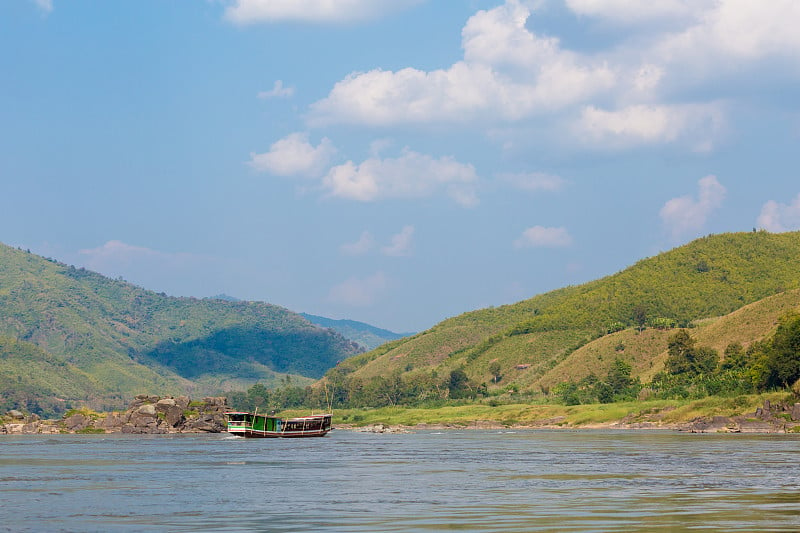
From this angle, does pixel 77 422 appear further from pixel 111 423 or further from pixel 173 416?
pixel 173 416

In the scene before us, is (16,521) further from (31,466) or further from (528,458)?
(528,458)

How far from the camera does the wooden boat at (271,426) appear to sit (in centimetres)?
16438

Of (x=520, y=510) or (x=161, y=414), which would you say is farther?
(x=161, y=414)

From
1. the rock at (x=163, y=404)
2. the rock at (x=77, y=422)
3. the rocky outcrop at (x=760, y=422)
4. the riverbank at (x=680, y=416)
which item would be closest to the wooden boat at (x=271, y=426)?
the rock at (x=163, y=404)

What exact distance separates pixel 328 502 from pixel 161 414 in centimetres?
14282

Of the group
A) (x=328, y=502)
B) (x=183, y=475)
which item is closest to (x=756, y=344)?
(x=183, y=475)

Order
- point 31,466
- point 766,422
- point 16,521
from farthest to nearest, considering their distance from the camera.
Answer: point 766,422, point 31,466, point 16,521

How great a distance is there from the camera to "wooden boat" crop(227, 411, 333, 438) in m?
164

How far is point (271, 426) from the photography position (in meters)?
168

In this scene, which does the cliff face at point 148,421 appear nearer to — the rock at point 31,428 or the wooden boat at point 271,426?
the rock at point 31,428

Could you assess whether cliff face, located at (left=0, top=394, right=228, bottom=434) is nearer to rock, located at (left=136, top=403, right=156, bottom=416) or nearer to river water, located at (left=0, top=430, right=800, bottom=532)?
rock, located at (left=136, top=403, right=156, bottom=416)

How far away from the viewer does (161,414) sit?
185 m

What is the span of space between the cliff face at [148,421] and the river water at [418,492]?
303 ft

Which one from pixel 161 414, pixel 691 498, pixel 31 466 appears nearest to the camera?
pixel 691 498
